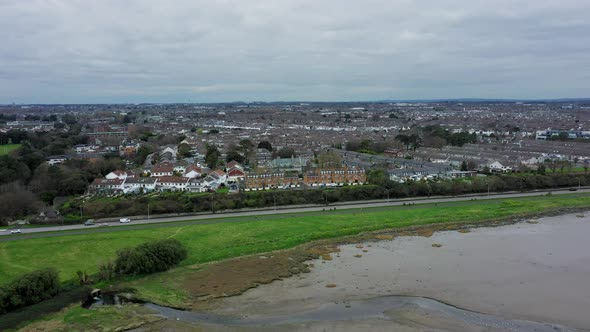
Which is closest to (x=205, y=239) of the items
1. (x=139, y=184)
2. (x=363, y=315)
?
(x=363, y=315)

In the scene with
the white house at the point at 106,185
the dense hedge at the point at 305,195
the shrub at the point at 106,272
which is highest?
the white house at the point at 106,185

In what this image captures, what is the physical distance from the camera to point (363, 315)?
42.2 ft

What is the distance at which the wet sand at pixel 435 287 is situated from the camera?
1254 cm

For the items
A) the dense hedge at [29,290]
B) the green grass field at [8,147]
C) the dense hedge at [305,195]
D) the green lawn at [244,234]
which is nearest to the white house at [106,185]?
the dense hedge at [305,195]

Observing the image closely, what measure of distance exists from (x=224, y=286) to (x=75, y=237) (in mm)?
9608

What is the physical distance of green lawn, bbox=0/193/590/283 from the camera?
695 inches

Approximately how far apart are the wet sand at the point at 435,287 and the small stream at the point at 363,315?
0.06 metres

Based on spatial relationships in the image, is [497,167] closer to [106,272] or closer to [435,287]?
[435,287]

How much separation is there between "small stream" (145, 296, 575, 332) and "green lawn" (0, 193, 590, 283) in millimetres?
4602

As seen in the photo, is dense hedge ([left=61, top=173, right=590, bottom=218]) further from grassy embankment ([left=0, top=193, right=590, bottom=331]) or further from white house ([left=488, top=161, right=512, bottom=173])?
white house ([left=488, top=161, right=512, bottom=173])

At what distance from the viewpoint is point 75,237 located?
68.1 ft

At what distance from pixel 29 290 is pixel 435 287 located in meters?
12.7

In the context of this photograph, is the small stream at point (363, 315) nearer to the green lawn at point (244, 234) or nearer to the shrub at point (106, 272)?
the shrub at point (106, 272)

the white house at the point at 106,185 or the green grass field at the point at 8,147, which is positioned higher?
the green grass field at the point at 8,147
